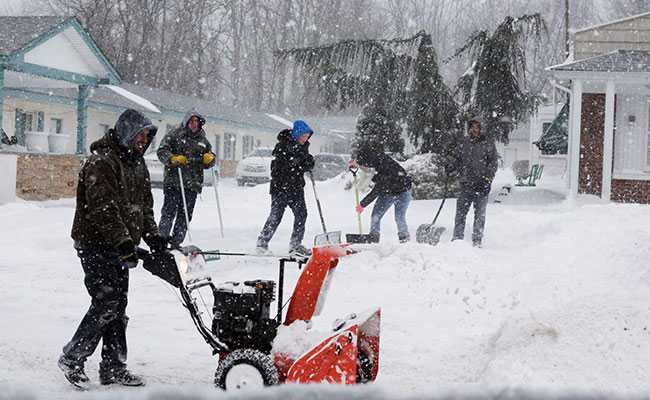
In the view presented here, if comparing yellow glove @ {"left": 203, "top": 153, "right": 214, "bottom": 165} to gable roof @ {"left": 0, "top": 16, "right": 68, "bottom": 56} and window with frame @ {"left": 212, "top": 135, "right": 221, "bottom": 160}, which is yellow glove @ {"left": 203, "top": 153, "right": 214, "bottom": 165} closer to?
gable roof @ {"left": 0, "top": 16, "right": 68, "bottom": 56}

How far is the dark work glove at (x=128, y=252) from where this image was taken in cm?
475

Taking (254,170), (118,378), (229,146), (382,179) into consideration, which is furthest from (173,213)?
(229,146)

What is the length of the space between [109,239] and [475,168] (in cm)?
734

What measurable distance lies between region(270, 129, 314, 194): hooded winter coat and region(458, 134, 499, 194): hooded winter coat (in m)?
2.47

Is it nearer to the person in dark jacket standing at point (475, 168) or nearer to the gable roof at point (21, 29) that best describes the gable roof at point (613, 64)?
the person in dark jacket standing at point (475, 168)

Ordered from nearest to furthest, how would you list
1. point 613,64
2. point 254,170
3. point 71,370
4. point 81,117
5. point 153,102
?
point 71,370, point 613,64, point 81,117, point 254,170, point 153,102

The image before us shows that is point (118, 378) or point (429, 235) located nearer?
point (118, 378)

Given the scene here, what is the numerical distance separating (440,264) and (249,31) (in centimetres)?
6492

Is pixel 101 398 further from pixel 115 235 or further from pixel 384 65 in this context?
pixel 384 65

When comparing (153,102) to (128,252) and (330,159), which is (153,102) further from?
(128,252)

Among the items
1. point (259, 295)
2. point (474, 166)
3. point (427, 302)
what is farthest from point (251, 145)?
point (259, 295)

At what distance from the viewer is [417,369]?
221 inches

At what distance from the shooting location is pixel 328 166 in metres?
34.9

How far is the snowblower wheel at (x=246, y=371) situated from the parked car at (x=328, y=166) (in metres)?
29.7
